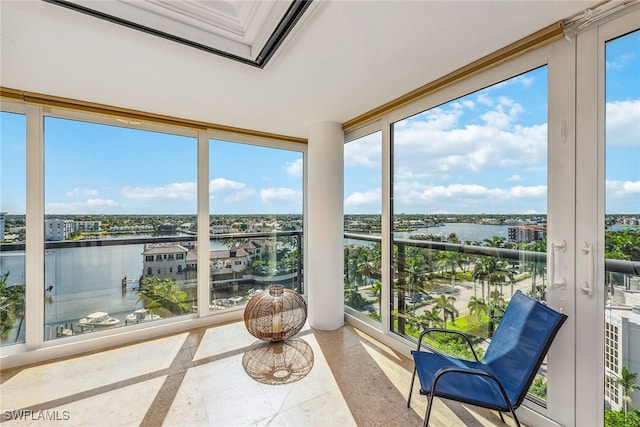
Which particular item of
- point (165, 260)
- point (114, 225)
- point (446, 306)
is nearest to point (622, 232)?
point (446, 306)

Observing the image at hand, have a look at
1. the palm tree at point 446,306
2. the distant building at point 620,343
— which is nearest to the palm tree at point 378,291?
the palm tree at point 446,306

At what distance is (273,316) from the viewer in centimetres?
280

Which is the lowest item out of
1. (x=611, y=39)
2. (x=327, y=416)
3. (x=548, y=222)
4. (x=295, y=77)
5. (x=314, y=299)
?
(x=327, y=416)

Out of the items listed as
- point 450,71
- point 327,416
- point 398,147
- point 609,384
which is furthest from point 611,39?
point 327,416

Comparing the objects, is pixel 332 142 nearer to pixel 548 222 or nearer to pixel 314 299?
pixel 314 299

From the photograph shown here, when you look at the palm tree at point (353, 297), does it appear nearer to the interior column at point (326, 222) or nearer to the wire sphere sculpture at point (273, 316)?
the interior column at point (326, 222)

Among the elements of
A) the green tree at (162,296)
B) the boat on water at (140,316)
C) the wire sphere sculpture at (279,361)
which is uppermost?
the green tree at (162,296)

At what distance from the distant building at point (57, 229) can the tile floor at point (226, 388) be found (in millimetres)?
1194

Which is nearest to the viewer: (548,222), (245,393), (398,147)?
(548,222)

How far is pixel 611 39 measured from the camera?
1.47 m

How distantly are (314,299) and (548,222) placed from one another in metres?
2.44

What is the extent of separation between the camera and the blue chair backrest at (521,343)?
147 centimetres

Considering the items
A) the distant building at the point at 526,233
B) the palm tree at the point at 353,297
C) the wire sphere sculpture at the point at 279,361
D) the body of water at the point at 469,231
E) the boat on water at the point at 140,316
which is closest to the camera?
the distant building at the point at 526,233

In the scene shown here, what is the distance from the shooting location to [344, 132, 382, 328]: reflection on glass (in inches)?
121
